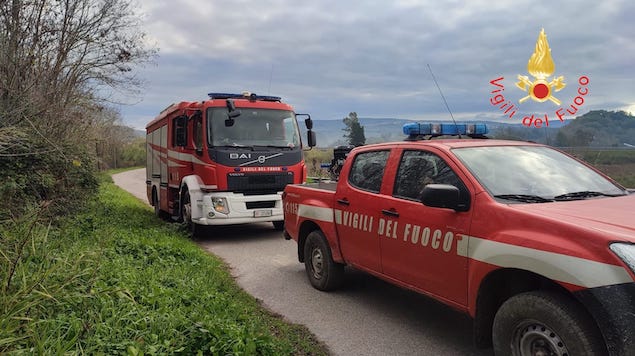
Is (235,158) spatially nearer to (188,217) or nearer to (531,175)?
(188,217)

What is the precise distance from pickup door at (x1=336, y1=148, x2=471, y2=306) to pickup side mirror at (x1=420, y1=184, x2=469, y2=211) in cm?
6

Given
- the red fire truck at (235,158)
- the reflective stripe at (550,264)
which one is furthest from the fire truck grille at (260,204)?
the reflective stripe at (550,264)

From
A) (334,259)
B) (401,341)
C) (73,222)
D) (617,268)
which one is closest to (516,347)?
(617,268)

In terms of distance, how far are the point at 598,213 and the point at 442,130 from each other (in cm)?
197

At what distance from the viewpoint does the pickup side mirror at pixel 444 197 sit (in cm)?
344

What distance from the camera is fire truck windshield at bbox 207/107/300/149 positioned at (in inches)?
360

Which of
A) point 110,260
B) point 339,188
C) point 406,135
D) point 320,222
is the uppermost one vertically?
point 406,135

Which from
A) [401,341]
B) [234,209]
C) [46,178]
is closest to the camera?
[401,341]

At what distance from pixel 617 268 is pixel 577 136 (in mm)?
4554

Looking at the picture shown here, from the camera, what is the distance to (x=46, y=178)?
311 inches

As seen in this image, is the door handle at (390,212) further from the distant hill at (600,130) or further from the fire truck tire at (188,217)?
the fire truck tire at (188,217)

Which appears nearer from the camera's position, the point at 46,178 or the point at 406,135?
the point at 406,135

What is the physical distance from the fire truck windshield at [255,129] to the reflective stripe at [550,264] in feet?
21.6

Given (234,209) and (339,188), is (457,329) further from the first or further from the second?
(234,209)
